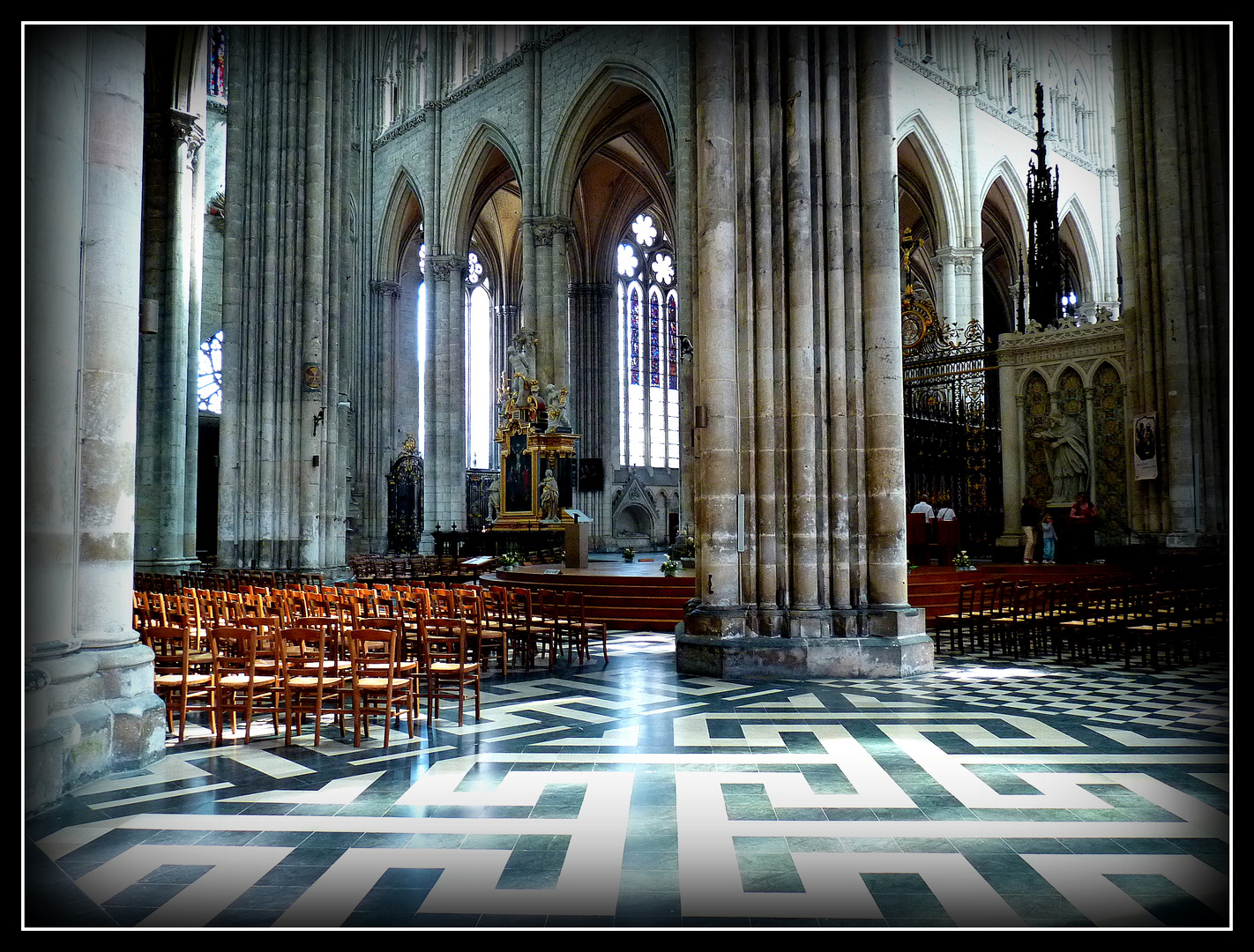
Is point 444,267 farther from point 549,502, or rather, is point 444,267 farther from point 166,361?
point 166,361

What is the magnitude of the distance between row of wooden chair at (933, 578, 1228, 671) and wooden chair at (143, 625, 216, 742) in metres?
7.33

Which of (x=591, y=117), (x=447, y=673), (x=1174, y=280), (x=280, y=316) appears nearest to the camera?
(x=447, y=673)

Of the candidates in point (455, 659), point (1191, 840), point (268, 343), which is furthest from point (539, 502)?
point (1191, 840)

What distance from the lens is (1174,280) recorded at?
50.6ft

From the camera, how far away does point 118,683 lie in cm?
529

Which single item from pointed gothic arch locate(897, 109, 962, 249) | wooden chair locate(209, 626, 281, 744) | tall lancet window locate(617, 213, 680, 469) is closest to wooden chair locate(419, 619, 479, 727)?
wooden chair locate(209, 626, 281, 744)

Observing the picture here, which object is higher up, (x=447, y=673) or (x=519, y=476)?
(x=519, y=476)

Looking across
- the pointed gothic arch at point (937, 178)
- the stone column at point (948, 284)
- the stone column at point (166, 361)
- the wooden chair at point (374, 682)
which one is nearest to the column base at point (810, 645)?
the wooden chair at point (374, 682)

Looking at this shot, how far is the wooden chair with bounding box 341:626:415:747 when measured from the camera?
5.71m

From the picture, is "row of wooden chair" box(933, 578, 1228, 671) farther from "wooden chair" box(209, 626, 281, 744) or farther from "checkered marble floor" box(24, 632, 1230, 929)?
"wooden chair" box(209, 626, 281, 744)

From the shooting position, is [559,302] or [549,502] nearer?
[549,502]

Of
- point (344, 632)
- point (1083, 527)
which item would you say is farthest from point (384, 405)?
point (344, 632)

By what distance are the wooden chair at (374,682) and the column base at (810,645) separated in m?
3.12

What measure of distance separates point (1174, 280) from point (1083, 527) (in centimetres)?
451
